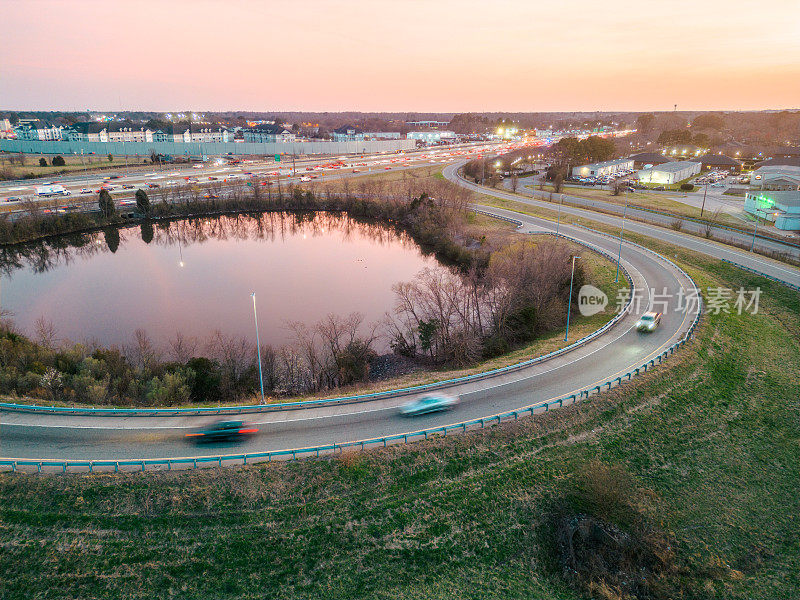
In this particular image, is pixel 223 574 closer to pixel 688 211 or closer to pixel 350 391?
pixel 350 391

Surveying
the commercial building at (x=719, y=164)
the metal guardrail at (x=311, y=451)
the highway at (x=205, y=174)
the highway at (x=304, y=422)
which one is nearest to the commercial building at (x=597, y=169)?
the commercial building at (x=719, y=164)

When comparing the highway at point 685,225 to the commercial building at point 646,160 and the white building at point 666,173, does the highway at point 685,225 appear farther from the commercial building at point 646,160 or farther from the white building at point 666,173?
the commercial building at point 646,160

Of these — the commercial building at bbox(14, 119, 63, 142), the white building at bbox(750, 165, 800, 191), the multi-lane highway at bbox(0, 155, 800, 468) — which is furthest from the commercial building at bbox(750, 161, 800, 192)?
the commercial building at bbox(14, 119, 63, 142)

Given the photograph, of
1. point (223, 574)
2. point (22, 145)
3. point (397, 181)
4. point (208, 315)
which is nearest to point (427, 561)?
point (223, 574)

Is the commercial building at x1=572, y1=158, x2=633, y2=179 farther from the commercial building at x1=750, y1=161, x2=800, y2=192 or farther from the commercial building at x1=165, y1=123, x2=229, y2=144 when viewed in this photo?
the commercial building at x1=165, y1=123, x2=229, y2=144

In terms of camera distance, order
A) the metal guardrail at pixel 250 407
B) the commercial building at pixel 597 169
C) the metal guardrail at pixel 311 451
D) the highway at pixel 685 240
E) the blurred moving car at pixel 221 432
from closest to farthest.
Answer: the metal guardrail at pixel 311 451
the blurred moving car at pixel 221 432
the metal guardrail at pixel 250 407
the highway at pixel 685 240
the commercial building at pixel 597 169
